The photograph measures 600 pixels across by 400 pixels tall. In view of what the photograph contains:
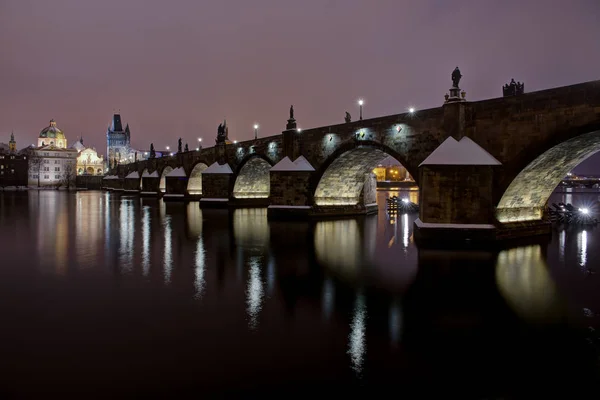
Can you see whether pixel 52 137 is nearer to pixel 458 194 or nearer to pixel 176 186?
pixel 176 186

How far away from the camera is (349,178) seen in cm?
2522

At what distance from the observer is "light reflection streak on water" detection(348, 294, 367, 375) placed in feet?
16.8

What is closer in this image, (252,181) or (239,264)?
(239,264)

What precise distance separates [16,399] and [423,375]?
436cm

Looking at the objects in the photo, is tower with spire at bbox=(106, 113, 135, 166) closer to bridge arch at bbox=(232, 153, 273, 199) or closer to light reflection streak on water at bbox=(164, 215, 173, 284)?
bridge arch at bbox=(232, 153, 273, 199)

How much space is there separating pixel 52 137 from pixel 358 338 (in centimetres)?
13347

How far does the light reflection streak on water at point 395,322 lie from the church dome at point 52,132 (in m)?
132

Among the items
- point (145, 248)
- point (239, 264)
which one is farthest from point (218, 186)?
point (239, 264)

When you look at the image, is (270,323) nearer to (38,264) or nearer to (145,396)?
(145,396)

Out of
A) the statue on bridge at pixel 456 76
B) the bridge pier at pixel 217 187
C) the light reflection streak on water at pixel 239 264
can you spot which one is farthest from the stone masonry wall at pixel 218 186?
the statue on bridge at pixel 456 76

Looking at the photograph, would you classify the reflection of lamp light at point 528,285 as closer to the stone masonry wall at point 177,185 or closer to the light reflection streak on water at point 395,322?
the light reflection streak on water at point 395,322

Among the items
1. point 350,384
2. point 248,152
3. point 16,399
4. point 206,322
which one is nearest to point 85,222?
point 248,152

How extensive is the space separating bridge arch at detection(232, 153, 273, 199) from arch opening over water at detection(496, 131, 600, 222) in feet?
65.9

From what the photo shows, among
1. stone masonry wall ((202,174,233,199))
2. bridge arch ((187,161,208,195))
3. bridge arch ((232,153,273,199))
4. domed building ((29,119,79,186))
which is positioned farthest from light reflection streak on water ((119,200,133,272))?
domed building ((29,119,79,186))
